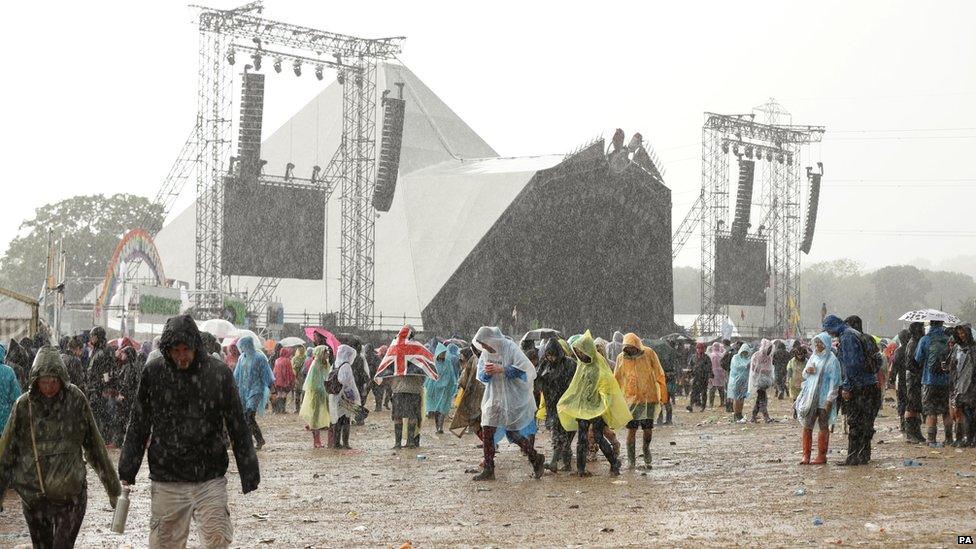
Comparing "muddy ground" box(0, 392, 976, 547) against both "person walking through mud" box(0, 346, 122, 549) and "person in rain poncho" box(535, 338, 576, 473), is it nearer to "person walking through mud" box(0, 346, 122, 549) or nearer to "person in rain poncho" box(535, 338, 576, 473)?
"person in rain poncho" box(535, 338, 576, 473)

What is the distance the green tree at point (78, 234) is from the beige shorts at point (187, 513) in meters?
58.4

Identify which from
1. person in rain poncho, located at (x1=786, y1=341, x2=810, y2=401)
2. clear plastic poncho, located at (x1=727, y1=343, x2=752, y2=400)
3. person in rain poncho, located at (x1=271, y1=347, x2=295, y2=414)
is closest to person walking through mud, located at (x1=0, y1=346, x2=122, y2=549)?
clear plastic poncho, located at (x1=727, y1=343, x2=752, y2=400)

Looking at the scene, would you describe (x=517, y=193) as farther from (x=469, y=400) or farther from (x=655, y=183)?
(x=469, y=400)

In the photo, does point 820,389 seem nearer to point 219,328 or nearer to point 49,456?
point 49,456

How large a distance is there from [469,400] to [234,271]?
25.9 metres

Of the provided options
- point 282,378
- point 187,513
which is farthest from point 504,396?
point 282,378

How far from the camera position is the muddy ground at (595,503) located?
7781mm

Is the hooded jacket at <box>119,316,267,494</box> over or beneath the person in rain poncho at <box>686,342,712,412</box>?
over

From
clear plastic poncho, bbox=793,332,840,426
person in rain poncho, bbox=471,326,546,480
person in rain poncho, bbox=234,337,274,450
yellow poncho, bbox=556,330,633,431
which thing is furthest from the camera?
person in rain poncho, bbox=234,337,274,450

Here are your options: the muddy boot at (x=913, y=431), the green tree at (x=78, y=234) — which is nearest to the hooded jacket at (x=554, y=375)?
the muddy boot at (x=913, y=431)

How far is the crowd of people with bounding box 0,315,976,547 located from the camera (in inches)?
221

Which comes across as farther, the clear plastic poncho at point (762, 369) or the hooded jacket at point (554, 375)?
the clear plastic poncho at point (762, 369)

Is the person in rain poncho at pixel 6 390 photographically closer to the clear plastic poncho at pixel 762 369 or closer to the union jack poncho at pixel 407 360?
the union jack poncho at pixel 407 360

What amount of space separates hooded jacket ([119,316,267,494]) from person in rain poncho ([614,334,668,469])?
6.87m
